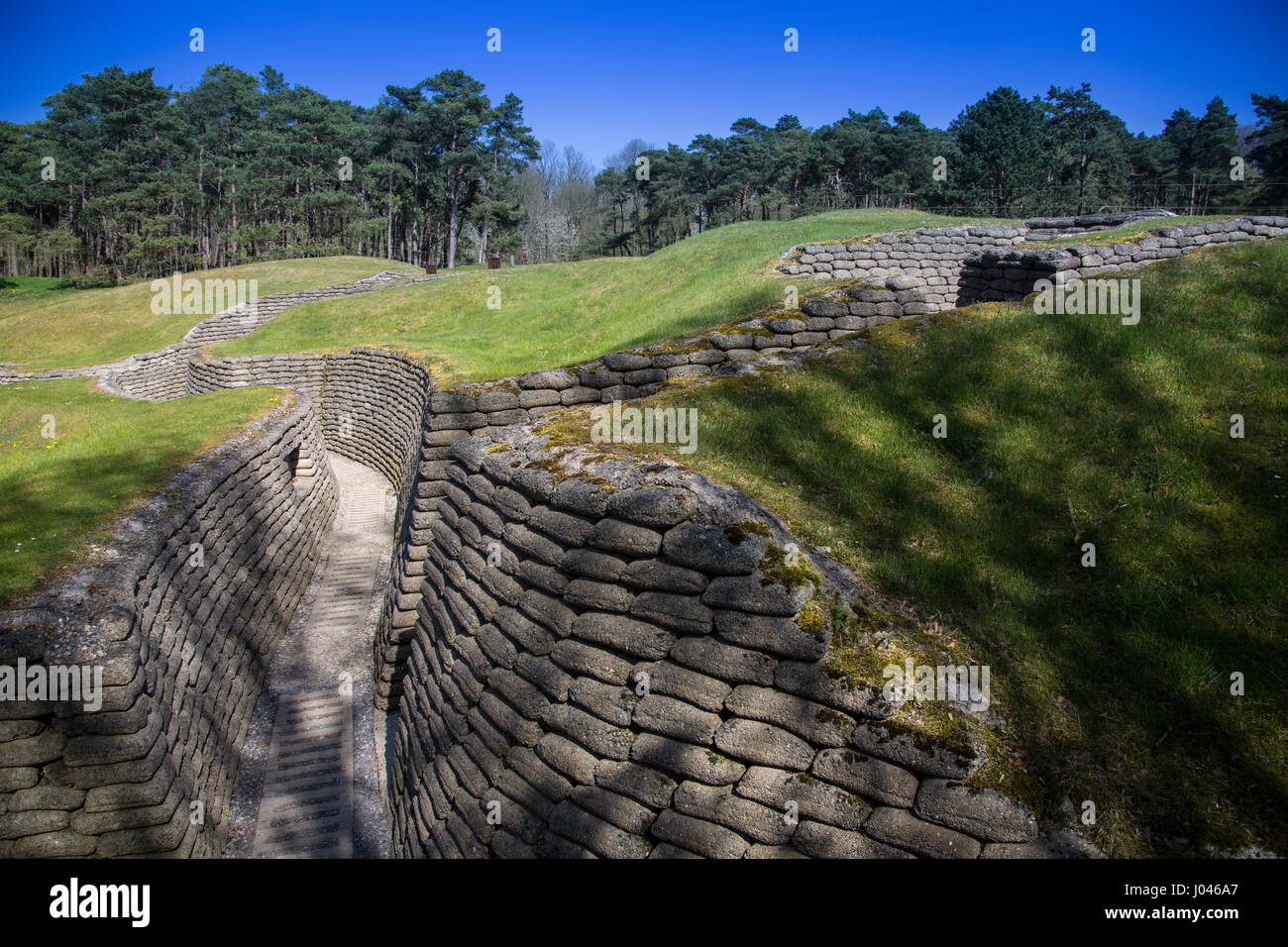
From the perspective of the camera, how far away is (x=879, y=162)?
181 ft

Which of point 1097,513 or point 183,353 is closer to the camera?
point 1097,513

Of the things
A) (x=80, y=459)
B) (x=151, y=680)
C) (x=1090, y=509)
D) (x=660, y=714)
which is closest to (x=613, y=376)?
(x=660, y=714)

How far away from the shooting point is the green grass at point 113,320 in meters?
30.4

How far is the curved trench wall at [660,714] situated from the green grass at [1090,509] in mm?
408

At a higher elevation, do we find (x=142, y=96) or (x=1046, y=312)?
(x=142, y=96)

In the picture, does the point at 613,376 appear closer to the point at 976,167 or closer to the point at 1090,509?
the point at 1090,509

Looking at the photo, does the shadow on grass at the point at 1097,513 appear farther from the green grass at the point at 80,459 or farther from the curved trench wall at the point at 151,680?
the green grass at the point at 80,459

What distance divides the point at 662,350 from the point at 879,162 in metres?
56.0

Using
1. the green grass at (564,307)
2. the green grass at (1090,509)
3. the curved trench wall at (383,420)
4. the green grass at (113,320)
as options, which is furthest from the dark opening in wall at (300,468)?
the green grass at (113,320)

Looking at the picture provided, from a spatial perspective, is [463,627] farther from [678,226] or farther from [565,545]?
[678,226]

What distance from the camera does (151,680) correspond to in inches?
244

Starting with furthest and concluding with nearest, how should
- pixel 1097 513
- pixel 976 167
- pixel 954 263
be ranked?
pixel 976 167 < pixel 954 263 < pixel 1097 513

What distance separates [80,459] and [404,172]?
161 ft
